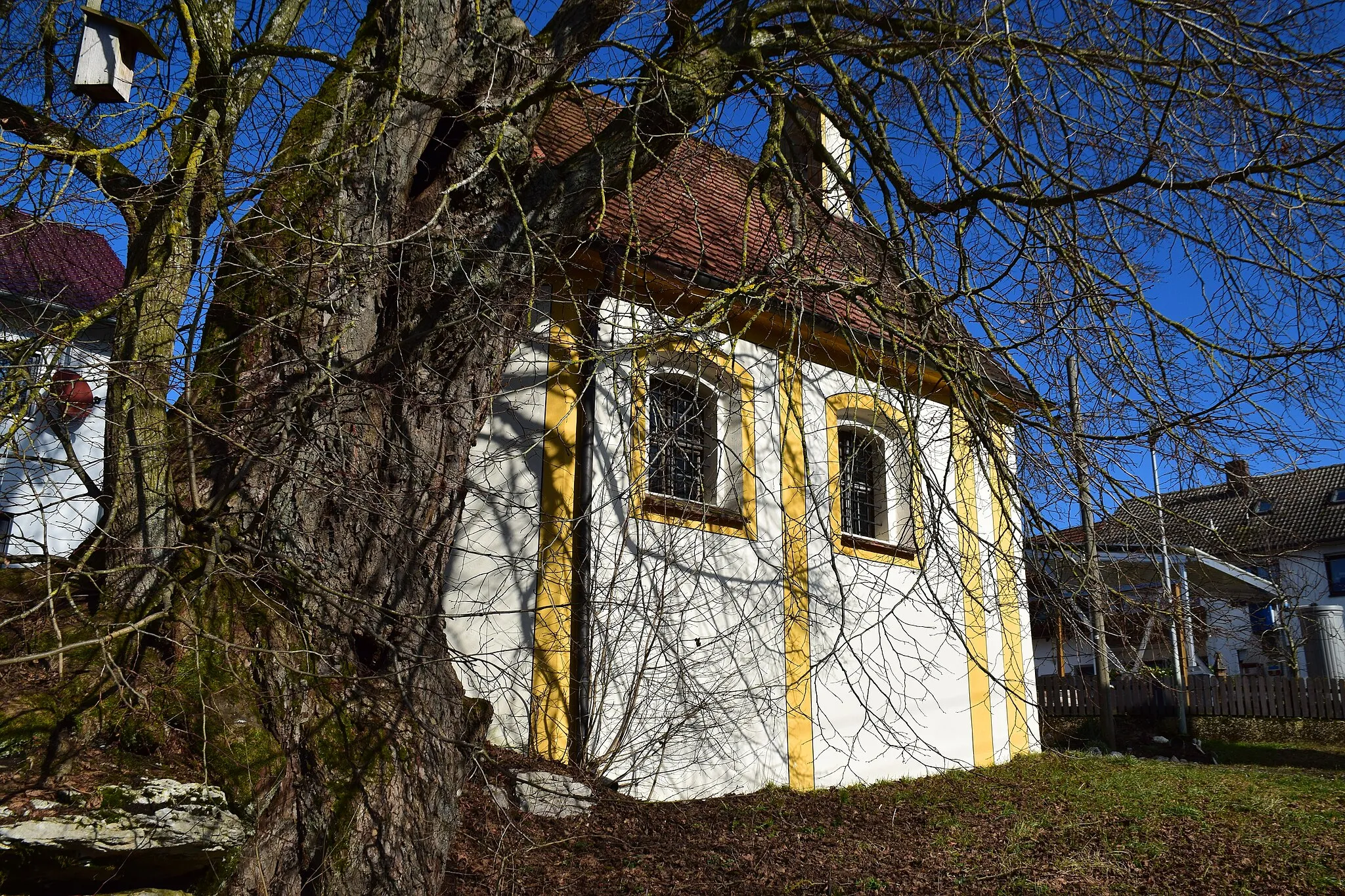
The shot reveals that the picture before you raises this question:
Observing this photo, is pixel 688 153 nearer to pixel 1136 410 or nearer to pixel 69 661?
pixel 1136 410

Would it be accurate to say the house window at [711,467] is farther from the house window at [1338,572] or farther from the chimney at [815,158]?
the house window at [1338,572]

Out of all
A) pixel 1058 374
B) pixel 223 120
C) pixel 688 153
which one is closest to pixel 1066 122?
pixel 1058 374

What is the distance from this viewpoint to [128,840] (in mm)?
3117

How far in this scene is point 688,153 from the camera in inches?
241

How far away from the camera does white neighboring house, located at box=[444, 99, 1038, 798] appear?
20.8 ft

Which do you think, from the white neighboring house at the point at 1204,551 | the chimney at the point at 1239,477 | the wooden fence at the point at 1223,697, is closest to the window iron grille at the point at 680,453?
the white neighboring house at the point at 1204,551

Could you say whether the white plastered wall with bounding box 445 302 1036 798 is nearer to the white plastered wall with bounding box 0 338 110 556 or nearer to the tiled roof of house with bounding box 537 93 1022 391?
the tiled roof of house with bounding box 537 93 1022 391

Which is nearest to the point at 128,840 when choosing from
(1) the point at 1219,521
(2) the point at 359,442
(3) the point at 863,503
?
(2) the point at 359,442

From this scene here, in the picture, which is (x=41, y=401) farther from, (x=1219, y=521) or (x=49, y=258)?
(x=1219, y=521)

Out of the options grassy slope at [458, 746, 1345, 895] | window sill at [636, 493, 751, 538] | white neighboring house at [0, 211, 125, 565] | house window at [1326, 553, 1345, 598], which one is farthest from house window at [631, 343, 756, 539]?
house window at [1326, 553, 1345, 598]

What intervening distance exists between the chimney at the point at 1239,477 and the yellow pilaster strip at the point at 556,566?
4.12 metres

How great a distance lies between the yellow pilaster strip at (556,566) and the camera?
707 cm

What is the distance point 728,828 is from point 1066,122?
5.00 metres

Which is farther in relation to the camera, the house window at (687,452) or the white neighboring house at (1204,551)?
the house window at (687,452)
